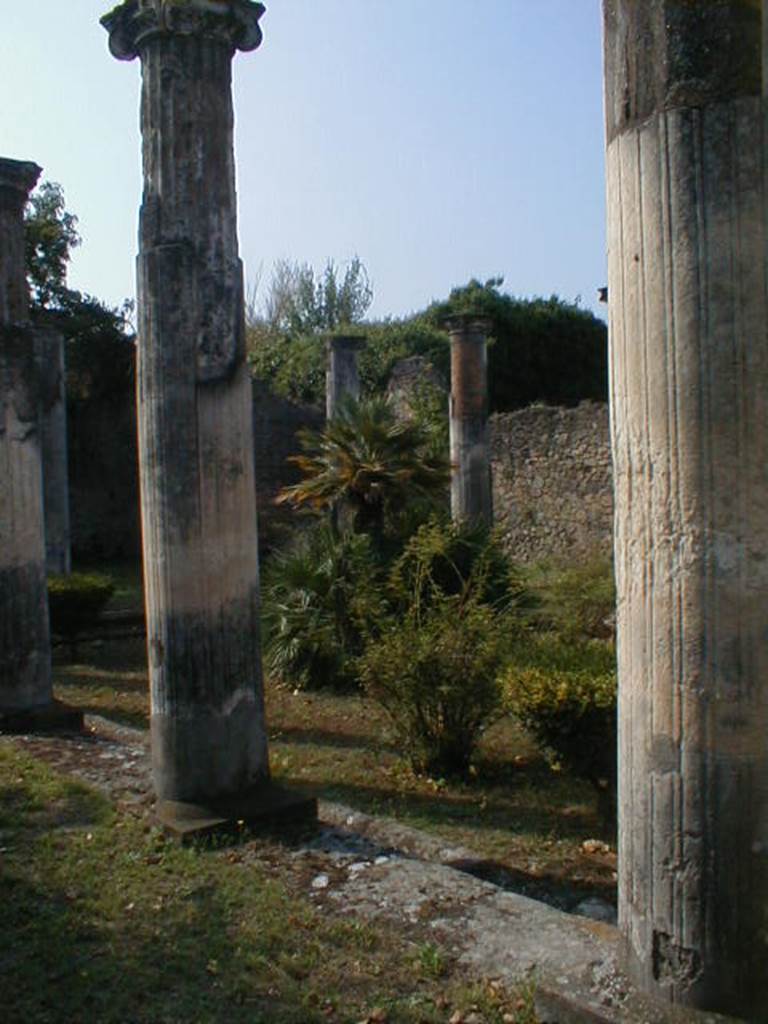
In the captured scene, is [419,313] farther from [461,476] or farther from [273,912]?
[273,912]

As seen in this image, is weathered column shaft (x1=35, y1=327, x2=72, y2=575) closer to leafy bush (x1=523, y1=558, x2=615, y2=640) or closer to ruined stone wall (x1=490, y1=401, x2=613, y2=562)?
ruined stone wall (x1=490, y1=401, x2=613, y2=562)

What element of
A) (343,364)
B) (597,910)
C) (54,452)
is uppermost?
(343,364)

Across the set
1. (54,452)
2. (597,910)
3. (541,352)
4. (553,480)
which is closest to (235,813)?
(597,910)

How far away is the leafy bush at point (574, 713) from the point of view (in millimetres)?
5969

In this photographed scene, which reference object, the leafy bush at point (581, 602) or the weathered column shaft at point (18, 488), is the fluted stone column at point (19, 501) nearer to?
the weathered column shaft at point (18, 488)

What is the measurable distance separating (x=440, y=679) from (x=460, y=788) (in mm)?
675

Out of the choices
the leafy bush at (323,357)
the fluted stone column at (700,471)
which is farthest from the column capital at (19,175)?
the leafy bush at (323,357)

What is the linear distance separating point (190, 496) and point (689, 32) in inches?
131

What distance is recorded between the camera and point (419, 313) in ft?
90.6

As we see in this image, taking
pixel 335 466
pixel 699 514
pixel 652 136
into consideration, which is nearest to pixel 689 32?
pixel 652 136

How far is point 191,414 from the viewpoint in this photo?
5.58 meters

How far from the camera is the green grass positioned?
144 inches

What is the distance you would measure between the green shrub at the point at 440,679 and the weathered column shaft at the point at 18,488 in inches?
105

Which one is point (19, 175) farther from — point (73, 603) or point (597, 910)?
point (597, 910)
